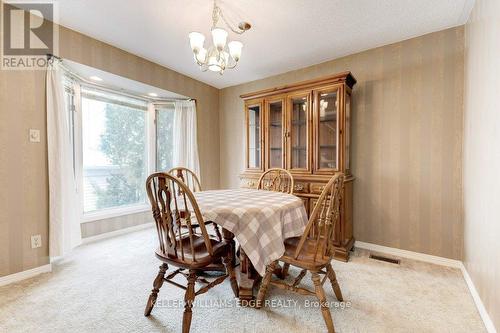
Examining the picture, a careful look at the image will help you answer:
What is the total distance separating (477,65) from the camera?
186 centimetres

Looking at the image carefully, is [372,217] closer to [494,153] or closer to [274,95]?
[494,153]

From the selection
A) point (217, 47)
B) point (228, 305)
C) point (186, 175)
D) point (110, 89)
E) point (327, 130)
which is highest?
point (110, 89)

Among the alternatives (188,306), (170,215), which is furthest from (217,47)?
(188,306)

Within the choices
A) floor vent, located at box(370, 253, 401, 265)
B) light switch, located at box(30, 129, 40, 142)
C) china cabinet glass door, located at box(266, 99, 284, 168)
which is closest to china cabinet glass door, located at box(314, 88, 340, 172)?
china cabinet glass door, located at box(266, 99, 284, 168)

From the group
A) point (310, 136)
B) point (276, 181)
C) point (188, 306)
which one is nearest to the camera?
point (188, 306)

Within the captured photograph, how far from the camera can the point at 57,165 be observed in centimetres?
232

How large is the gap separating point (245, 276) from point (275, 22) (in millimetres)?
2350

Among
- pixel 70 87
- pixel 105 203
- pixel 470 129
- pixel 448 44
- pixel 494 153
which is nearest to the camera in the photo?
pixel 494 153

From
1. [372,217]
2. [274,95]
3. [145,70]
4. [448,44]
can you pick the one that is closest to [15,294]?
[145,70]

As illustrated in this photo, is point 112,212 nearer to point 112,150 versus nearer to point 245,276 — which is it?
point 112,150

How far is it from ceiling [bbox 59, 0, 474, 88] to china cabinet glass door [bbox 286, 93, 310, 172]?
62 cm

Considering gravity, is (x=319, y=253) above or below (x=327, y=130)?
below

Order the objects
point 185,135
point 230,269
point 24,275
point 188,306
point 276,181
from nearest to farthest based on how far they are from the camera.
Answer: point 188,306 → point 230,269 → point 24,275 → point 276,181 → point 185,135

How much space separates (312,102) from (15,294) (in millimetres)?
3306
